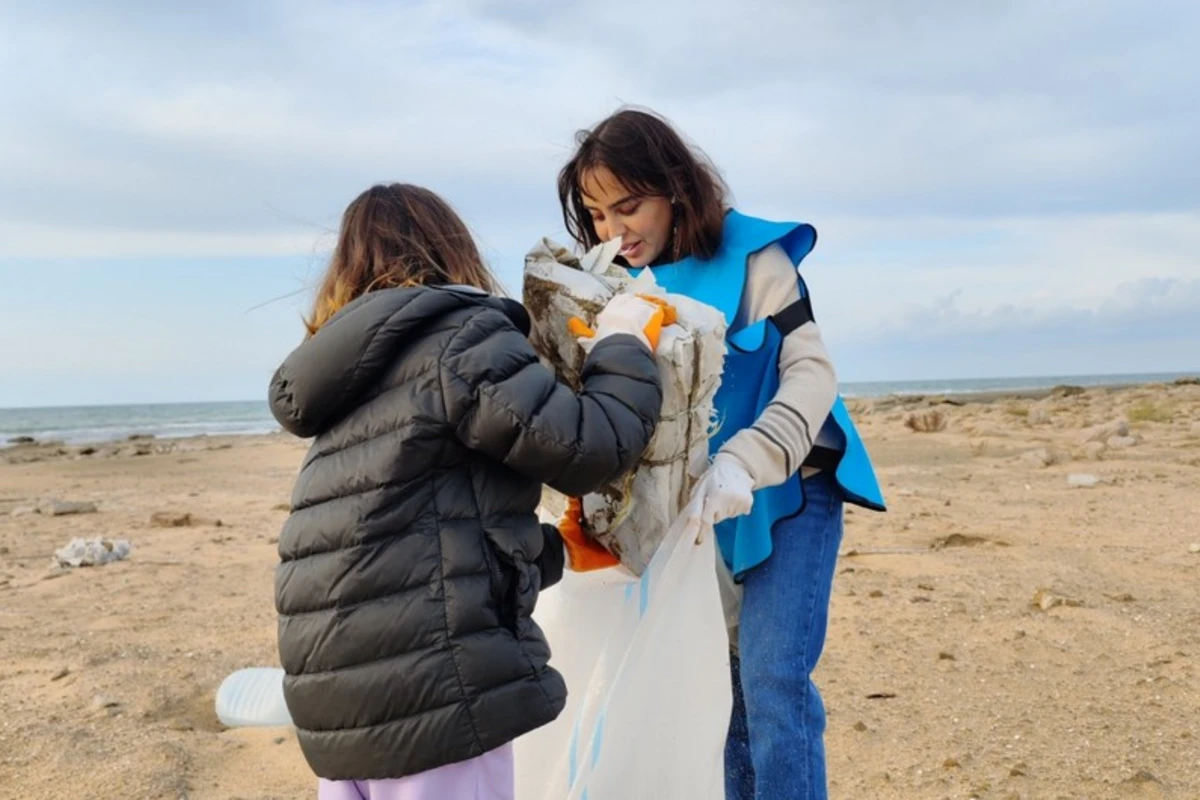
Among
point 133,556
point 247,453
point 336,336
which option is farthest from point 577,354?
point 247,453

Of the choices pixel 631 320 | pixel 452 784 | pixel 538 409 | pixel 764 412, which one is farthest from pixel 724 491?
pixel 452 784

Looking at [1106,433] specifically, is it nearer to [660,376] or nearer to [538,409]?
[660,376]

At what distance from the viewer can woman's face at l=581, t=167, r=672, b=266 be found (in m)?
2.58

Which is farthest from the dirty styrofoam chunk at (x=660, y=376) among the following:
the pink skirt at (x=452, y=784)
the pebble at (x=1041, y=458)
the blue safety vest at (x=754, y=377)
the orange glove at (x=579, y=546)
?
the pebble at (x=1041, y=458)

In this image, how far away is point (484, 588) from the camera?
1.88 m

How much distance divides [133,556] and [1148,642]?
6285mm

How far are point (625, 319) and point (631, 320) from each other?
12 millimetres

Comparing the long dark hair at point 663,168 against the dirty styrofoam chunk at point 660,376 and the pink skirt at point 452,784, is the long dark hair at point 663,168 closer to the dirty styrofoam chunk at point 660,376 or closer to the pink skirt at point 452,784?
the dirty styrofoam chunk at point 660,376

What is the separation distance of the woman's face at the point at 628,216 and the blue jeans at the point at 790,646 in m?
0.70

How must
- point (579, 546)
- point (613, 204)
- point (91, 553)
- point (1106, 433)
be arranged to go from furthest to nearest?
point (1106, 433) < point (91, 553) < point (613, 204) < point (579, 546)

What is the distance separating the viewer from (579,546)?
2297 millimetres

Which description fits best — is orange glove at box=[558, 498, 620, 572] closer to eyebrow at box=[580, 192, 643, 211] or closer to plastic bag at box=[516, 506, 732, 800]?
plastic bag at box=[516, 506, 732, 800]

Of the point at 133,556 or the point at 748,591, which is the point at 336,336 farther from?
the point at 133,556

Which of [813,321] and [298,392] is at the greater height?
[813,321]
